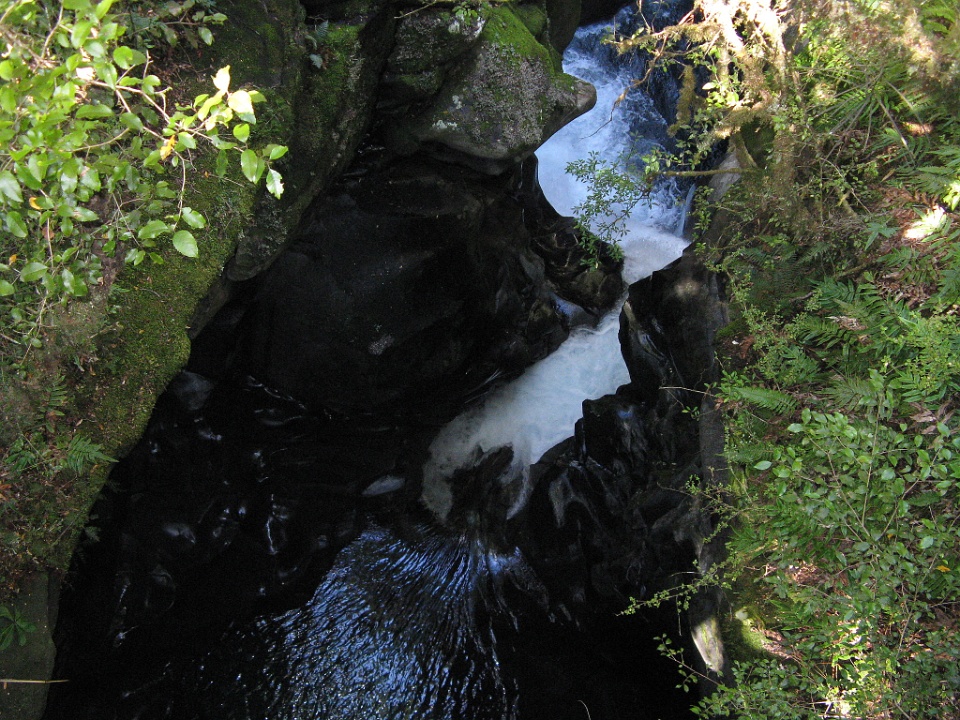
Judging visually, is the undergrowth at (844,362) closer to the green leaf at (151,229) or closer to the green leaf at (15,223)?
the green leaf at (151,229)

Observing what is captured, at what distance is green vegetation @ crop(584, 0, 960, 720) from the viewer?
10.3 feet

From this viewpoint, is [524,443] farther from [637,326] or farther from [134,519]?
[134,519]

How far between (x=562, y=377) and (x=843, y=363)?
4.17m

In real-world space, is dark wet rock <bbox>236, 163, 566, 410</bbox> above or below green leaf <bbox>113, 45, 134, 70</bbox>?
below

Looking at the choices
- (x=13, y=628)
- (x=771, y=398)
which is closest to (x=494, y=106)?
(x=771, y=398)

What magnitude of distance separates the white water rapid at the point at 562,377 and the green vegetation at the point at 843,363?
91.0 inches

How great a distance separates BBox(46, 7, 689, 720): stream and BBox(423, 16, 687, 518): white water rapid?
47mm

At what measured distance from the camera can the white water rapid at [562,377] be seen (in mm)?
7621

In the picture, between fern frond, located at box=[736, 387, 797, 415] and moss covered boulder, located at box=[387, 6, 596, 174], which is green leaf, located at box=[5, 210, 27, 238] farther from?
moss covered boulder, located at box=[387, 6, 596, 174]

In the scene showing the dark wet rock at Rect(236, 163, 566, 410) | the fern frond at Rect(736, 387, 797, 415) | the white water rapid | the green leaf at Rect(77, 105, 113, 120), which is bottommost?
the white water rapid

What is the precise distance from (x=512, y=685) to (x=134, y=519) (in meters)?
3.60

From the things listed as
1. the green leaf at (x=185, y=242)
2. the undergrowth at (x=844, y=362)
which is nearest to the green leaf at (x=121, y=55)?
the green leaf at (x=185, y=242)

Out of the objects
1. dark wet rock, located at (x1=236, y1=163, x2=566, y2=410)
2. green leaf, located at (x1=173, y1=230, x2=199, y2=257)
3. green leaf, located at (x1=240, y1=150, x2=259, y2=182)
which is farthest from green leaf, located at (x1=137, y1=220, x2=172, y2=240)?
dark wet rock, located at (x1=236, y1=163, x2=566, y2=410)

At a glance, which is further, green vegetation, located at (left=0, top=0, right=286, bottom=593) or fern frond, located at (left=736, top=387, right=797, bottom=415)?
fern frond, located at (left=736, top=387, right=797, bottom=415)
